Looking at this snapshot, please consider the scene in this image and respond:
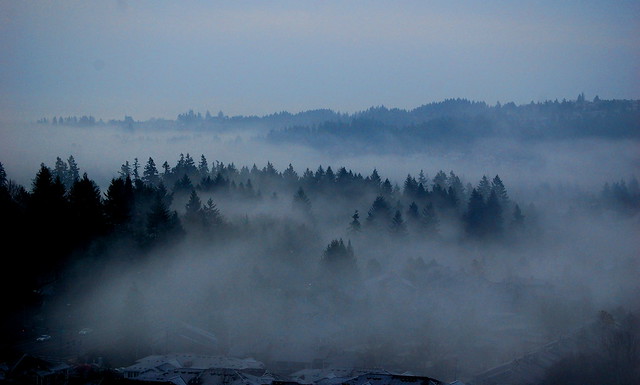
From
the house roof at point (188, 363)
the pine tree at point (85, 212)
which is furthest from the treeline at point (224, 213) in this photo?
the house roof at point (188, 363)

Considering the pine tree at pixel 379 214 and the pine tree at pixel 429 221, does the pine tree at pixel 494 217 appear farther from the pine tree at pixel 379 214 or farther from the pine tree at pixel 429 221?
the pine tree at pixel 379 214

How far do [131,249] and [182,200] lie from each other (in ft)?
60.5

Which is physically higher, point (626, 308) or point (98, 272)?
point (98, 272)

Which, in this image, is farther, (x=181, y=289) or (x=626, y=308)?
(x=626, y=308)

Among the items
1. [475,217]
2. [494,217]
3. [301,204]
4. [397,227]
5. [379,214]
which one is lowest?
[494,217]

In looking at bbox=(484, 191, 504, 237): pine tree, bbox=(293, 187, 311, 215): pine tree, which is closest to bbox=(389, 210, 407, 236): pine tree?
bbox=(293, 187, 311, 215): pine tree

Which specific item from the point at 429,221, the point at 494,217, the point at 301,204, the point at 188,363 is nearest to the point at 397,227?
the point at 429,221

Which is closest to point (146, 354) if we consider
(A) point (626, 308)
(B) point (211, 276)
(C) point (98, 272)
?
(C) point (98, 272)

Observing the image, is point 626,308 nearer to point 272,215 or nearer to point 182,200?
point 272,215

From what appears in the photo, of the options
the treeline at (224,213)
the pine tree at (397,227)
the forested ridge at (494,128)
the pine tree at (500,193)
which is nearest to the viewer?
the treeline at (224,213)

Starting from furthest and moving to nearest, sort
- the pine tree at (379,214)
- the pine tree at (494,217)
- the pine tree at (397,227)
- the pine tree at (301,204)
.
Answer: the pine tree at (494,217), the pine tree at (301,204), the pine tree at (379,214), the pine tree at (397,227)

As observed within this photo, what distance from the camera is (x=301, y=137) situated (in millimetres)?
180375

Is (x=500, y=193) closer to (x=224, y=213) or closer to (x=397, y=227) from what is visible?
(x=397, y=227)

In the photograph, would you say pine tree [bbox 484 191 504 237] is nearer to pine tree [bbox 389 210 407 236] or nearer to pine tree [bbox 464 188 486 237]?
pine tree [bbox 464 188 486 237]
